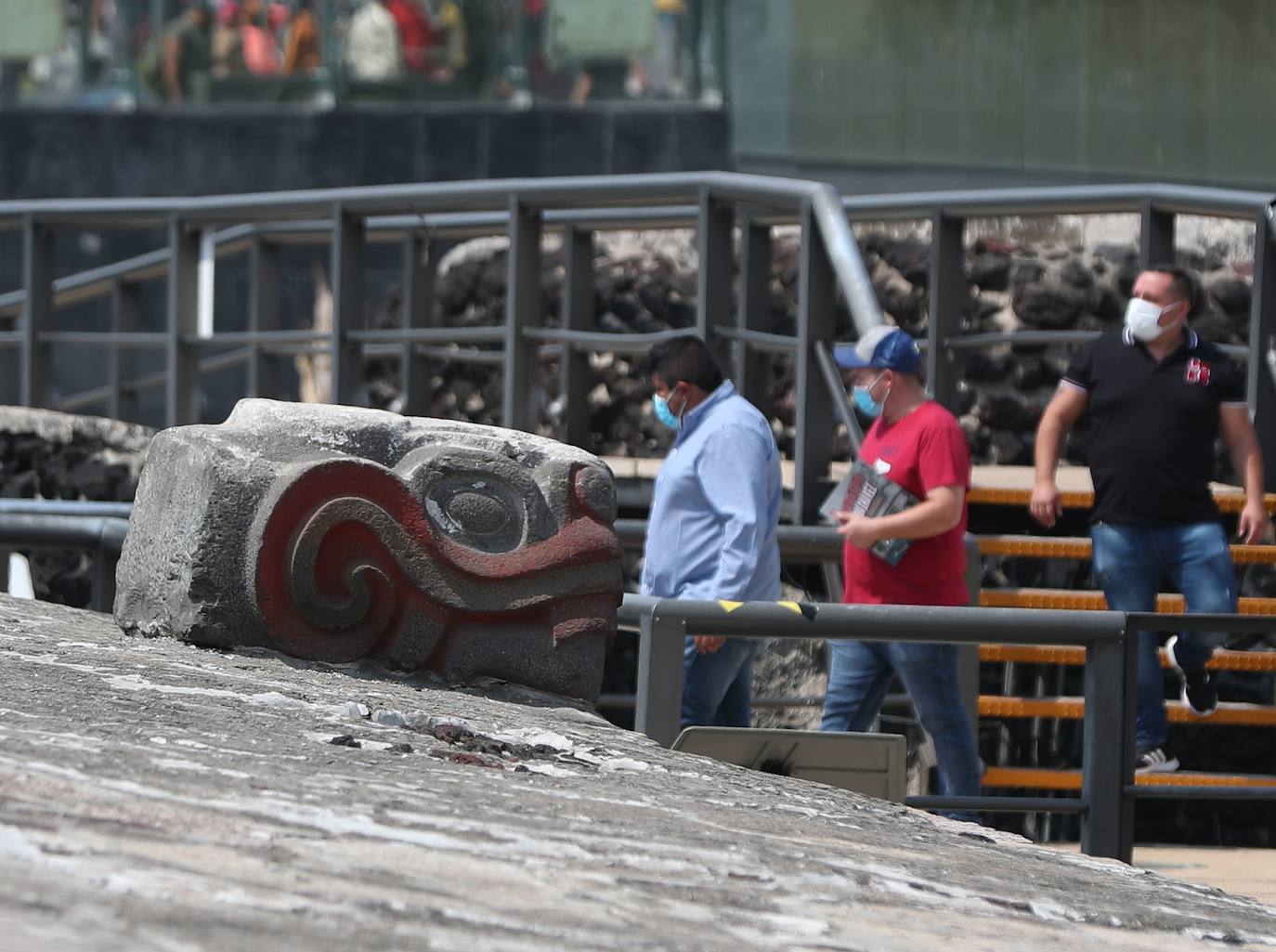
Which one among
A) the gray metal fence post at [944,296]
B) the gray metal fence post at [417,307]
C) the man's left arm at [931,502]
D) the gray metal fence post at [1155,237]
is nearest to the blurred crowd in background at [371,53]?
the gray metal fence post at [417,307]

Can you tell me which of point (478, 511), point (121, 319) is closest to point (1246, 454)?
point (478, 511)

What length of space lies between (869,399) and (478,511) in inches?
55.5

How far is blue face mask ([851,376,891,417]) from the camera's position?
598 centimetres

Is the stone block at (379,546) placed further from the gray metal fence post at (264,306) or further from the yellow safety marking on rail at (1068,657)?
the gray metal fence post at (264,306)

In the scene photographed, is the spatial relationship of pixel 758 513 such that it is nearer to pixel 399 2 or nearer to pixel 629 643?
pixel 629 643

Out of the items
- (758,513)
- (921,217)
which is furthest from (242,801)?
(921,217)

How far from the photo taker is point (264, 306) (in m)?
9.88

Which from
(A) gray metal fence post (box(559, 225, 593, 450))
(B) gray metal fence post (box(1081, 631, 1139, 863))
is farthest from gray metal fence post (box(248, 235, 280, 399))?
(B) gray metal fence post (box(1081, 631, 1139, 863))

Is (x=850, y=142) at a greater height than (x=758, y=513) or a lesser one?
greater

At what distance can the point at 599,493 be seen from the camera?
202 inches

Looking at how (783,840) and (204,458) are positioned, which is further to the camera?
(204,458)

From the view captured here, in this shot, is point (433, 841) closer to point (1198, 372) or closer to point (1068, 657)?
point (1198, 372)

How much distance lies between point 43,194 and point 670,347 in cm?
965

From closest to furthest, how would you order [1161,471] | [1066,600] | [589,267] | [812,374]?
[1161,471] → [1066,600] → [812,374] → [589,267]
